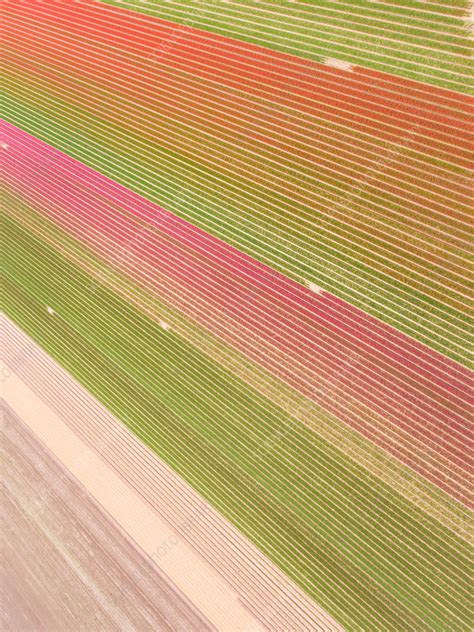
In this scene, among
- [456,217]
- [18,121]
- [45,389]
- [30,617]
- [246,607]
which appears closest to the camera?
[456,217]

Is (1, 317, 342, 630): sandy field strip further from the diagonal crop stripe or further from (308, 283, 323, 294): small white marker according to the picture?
(308, 283, 323, 294): small white marker

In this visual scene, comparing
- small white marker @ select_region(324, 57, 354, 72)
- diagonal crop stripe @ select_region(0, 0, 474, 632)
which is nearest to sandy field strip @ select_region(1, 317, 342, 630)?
diagonal crop stripe @ select_region(0, 0, 474, 632)

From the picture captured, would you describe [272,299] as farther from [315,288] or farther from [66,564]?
[66,564]

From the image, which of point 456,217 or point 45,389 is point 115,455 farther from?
point 456,217

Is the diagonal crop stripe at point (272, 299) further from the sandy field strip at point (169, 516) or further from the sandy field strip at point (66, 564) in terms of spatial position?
the sandy field strip at point (66, 564)

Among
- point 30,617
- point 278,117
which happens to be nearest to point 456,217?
point 278,117

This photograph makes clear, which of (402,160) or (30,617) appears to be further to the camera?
(30,617)

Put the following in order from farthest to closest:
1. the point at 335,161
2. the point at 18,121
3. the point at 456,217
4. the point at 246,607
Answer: the point at 18,121, the point at 246,607, the point at 335,161, the point at 456,217

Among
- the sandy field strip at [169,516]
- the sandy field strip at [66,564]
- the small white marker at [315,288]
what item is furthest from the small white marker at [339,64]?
the sandy field strip at [66,564]
